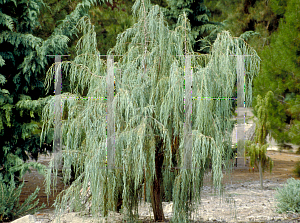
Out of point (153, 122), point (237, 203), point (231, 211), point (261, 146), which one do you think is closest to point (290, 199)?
point (231, 211)

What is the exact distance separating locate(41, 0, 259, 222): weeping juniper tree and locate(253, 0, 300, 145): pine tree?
15.9 feet

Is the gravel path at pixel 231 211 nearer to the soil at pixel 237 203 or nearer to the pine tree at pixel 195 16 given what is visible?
the soil at pixel 237 203

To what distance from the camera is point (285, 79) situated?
8.95 metres

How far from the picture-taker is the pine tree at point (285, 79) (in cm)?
823

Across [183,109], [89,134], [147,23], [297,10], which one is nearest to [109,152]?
[89,134]

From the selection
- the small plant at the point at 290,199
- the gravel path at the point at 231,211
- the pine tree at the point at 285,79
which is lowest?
the gravel path at the point at 231,211

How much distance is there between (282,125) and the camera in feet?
28.7

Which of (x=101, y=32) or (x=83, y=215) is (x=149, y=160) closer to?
(x=83, y=215)

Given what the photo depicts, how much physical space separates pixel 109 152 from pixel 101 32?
6145 millimetres

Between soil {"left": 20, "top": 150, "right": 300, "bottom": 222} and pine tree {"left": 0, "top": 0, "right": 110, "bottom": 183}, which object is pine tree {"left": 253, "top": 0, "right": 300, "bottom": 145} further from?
pine tree {"left": 0, "top": 0, "right": 110, "bottom": 183}

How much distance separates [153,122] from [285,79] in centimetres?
636

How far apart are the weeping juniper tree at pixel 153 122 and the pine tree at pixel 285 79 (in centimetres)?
486

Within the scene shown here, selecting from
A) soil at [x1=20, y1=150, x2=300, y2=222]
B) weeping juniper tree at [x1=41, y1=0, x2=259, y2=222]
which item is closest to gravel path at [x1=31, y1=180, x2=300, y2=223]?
soil at [x1=20, y1=150, x2=300, y2=222]

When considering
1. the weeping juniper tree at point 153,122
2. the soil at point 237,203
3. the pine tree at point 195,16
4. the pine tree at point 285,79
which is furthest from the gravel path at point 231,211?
the pine tree at point 195,16
